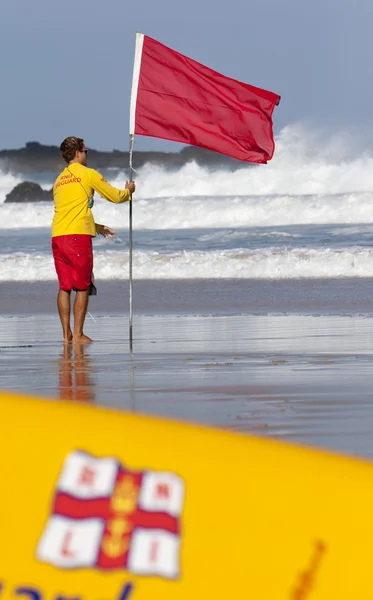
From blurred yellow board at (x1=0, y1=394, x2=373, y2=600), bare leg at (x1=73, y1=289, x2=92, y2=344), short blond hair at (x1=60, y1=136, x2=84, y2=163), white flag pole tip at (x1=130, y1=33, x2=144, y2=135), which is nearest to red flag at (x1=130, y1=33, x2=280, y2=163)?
white flag pole tip at (x1=130, y1=33, x2=144, y2=135)

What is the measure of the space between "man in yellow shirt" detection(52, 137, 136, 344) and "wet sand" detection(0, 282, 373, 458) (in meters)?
0.35

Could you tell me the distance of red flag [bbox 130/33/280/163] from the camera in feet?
31.8

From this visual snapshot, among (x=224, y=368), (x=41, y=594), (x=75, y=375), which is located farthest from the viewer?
(x=224, y=368)

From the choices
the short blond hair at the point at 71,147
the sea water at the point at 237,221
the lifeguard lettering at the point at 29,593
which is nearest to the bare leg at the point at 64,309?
the short blond hair at the point at 71,147

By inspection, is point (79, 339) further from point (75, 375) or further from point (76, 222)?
point (75, 375)

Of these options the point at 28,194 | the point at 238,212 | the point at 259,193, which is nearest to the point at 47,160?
the point at 28,194

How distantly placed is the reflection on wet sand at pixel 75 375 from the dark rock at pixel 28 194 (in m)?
36.5

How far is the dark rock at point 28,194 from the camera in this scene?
44.9 m

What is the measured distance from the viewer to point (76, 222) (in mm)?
8750

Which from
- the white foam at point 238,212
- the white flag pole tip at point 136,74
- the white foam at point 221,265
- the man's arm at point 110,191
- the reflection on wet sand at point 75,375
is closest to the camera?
the reflection on wet sand at point 75,375

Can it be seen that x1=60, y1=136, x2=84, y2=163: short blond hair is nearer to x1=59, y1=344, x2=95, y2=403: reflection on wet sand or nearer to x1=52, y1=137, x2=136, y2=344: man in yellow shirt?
x1=52, y1=137, x2=136, y2=344: man in yellow shirt

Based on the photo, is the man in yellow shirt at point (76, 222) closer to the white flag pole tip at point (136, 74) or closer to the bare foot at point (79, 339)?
the bare foot at point (79, 339)

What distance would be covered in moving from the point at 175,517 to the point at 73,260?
7.14m

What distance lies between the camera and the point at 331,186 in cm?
4119
